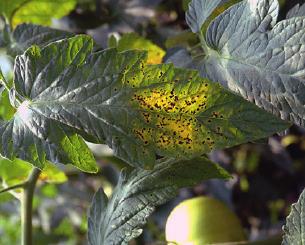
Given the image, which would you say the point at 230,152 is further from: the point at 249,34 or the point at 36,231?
the point at 249,34

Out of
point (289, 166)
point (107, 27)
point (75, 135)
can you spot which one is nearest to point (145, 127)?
point (75, 135)

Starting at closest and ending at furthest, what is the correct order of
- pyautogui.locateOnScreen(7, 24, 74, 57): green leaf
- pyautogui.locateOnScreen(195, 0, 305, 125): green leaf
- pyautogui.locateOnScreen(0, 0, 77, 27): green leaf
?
pyautogui.locateOnScreen(195, 0, 305, 125): green leaf < pyautogui.locateOnScreen(7, 24, 74, 57): green leaf < pyautogui.locateOnScreen(0, 0, 77, 27): green leaf

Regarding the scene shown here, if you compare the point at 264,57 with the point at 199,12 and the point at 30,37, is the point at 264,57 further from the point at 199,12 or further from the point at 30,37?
the point at 30,37

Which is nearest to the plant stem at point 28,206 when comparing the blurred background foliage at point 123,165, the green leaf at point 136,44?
the blurred background foliage at point 123,165

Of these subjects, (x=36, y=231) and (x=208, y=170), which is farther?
(x=36, y=231)

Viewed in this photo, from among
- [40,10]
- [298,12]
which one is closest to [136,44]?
[40,10]

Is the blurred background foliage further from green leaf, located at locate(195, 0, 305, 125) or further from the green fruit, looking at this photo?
green leaf, located at locate(195, 0, 305, 125)

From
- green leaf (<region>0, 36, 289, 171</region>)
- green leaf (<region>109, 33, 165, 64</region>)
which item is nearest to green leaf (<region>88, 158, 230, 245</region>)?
green leaf (<region>0, 36, 289, 171</region>)

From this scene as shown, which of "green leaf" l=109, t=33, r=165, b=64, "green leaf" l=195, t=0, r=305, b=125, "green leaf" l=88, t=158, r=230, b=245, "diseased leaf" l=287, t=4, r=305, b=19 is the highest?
"green leaf" l=109, t=33, r=165, b=64
